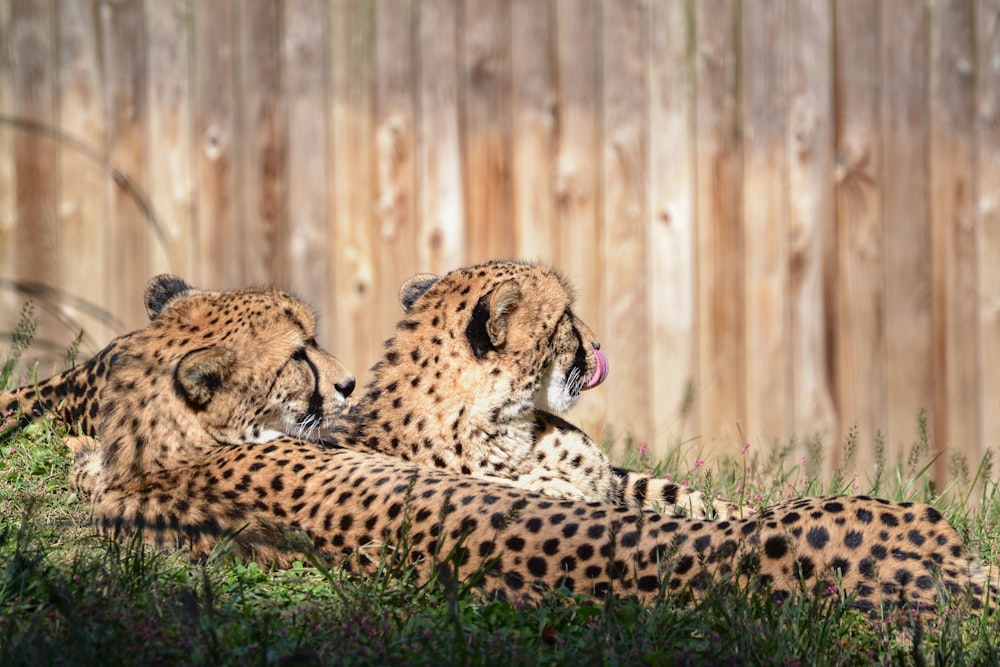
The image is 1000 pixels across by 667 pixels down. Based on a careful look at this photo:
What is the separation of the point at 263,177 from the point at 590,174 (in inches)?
56.9

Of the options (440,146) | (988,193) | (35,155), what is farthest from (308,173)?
(988,193)

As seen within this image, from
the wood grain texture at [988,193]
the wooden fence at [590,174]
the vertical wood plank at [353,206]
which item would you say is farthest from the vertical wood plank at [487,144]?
the wood grain texture at [988,193]

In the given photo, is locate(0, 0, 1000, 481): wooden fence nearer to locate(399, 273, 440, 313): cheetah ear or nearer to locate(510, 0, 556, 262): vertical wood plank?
locate(510, 0, 556, 262): vertical wood plank

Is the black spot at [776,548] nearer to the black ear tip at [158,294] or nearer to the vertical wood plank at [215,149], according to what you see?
the black ear tip at [158,294]

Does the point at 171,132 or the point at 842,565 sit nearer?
the point at 842,565

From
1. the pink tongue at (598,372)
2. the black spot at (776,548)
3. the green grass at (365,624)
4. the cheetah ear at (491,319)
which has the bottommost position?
the green grass at (365,624)

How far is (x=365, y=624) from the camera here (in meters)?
2.46

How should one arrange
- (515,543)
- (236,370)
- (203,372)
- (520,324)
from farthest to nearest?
1. (520,324)
2. (236,370)
3. (203,372)
4. (515,543)

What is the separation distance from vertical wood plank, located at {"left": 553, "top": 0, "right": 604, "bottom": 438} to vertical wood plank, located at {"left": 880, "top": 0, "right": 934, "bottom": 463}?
1.26 meters

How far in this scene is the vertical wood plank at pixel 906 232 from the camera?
221 inches

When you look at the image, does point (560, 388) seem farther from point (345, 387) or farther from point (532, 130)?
point (532, 130)

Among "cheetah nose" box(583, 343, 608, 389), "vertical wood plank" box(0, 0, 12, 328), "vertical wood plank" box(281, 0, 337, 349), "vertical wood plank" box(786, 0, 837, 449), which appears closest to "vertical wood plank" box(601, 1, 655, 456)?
"vertical wood plank" box(786, 0, 837, 449)

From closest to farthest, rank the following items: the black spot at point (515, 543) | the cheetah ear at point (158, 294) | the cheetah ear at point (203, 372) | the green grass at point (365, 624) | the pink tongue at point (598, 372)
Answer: the green grass at point (365, 624) < the black spot at point (515, 543) < the cheetah ear at point (203, 372) < the cheetah ear at point (158, 294) < the pink tongue at point (598, 372)

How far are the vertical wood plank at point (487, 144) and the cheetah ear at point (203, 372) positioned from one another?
244 centimetres
